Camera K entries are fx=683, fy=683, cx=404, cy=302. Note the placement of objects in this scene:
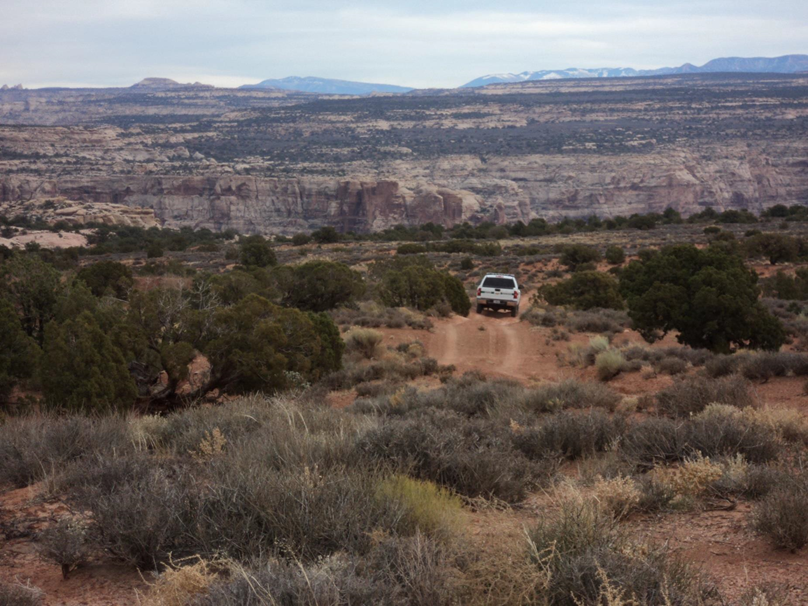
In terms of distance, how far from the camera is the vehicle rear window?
2484 centimetres

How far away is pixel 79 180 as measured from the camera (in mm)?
94500

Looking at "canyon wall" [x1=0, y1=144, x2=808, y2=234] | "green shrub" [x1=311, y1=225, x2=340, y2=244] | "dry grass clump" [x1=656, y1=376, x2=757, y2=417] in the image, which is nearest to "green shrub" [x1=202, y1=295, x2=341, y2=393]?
"dry grass clump" [x1=656, y1=376, x2=757, y2=417]

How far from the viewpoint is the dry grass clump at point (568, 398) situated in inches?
332

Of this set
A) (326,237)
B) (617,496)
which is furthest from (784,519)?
(326,237)

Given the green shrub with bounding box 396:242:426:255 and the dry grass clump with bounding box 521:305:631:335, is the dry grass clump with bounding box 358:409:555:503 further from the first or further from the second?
the green shrub with bounding box 396:242:426:255

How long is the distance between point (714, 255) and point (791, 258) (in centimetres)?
2542

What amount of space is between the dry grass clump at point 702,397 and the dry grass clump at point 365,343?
32.0ft

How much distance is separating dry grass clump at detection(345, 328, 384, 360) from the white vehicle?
8.01 m

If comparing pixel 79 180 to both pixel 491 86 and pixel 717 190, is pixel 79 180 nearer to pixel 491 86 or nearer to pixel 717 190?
pixel 717 190

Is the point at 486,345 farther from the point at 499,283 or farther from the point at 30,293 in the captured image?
the point at 30,293

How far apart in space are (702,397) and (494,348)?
1099 cm

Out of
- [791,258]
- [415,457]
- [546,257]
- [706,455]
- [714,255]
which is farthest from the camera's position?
[546,257]

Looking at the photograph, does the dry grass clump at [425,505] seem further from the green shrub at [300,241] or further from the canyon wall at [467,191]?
the canyon wall at [467,191]

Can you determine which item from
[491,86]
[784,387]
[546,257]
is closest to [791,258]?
[546,257]
